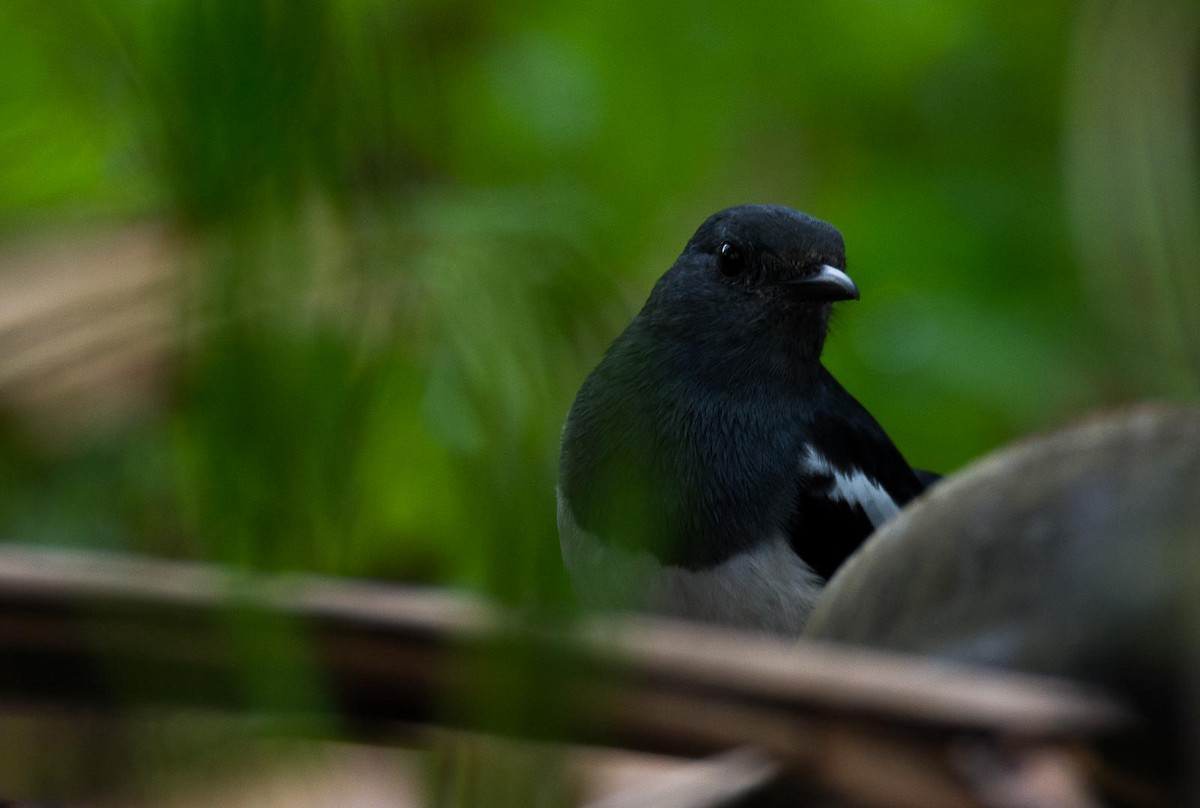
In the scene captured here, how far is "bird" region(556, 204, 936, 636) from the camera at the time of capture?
3.43 feet

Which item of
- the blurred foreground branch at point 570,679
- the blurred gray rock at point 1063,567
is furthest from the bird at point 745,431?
the blurred foreground branch at point 570,679

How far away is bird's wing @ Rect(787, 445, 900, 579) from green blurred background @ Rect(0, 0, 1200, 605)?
168 millimetres

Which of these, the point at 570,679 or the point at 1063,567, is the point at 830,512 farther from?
the point at 570,679

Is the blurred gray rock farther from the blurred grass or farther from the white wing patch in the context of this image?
the white wing patch

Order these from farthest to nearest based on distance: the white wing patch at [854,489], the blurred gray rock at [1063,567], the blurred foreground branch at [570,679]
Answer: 1. the white wing patch at [854,489]
2. the blurred gray rock at [1063,567]
3. the blurred foreground branch at [570,679]

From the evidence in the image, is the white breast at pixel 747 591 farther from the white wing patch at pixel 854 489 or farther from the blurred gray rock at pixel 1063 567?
the blurred gray rock at pixel 1063 567

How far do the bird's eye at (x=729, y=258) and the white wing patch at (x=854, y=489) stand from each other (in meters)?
0.16

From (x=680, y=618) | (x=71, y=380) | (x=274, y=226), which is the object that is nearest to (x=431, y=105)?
(x=274, y=226)

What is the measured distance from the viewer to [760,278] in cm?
115

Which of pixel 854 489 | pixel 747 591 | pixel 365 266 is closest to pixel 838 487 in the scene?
pixel 854 489

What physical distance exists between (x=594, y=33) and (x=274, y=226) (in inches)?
48.1

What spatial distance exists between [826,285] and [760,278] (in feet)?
0.25

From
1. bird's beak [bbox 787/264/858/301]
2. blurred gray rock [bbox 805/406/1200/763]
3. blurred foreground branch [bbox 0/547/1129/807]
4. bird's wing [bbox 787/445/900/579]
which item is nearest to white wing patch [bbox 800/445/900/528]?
bird's wing [bbox 787/445/900/579]

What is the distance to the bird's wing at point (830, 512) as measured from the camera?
43.6 inches
